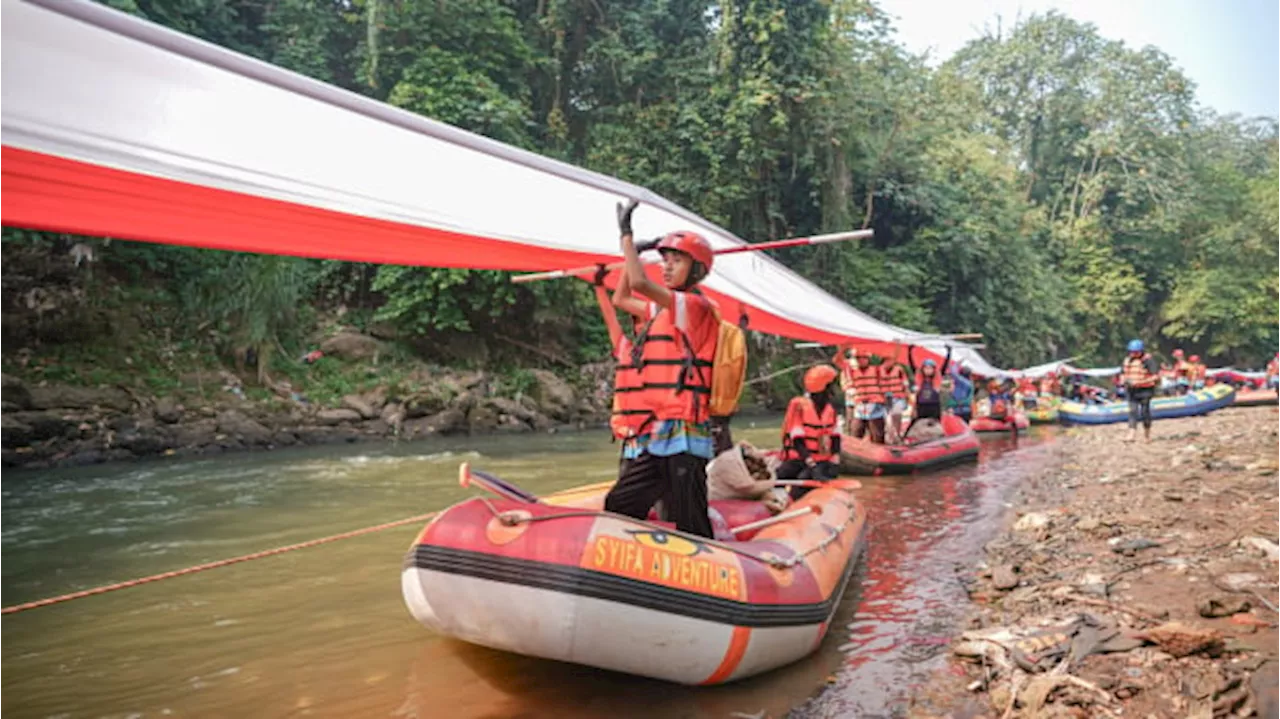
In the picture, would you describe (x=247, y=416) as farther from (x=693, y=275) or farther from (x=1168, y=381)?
(x=1168, y=381)

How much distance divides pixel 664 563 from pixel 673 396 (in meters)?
0.73

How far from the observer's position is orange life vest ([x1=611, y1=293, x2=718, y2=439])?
3.38 meters

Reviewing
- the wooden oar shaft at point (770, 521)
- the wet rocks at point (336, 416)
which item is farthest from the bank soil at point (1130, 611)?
the wet rocks at point (336, 416)

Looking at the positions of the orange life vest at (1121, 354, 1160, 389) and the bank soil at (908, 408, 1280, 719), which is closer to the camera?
the bank soil at (908, 408, 1280, 719)

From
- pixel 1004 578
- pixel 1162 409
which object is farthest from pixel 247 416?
pixel 1162 409

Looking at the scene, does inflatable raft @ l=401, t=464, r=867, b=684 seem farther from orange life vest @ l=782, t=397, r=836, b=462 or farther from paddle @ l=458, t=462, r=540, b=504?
orange life vest @ l=782, t=397, r=836, b=462

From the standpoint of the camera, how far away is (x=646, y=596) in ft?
9.57

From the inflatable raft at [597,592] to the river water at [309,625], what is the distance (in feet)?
0.75

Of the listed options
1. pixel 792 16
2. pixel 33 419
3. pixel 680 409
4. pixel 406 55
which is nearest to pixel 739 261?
pixel 680 409

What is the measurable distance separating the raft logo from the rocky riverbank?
9667 millimetres

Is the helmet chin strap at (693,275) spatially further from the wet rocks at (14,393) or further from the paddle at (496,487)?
the wet rocks at (14,393)

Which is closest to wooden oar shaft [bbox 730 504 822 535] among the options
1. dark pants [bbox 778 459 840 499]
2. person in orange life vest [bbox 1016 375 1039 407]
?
dark pants [bbox 778 459 840 499]

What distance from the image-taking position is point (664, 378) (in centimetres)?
342

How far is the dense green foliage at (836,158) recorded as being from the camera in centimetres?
1580
